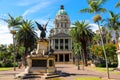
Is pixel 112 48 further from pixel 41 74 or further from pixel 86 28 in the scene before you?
pixel 41 74

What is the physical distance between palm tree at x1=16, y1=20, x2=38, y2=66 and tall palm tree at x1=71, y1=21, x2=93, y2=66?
12281 mm

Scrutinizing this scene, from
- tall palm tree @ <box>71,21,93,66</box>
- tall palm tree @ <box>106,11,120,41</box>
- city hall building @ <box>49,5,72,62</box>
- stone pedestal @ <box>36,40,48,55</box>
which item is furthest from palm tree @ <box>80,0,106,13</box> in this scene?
city hall building @ <box>49,5,72,62</box>

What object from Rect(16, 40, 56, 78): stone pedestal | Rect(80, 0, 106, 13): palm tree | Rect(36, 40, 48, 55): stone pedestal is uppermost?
Rect(80, 0, 106, 13): palm tree

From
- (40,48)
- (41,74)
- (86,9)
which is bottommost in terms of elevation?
(41,74)

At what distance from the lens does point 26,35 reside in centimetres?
6631

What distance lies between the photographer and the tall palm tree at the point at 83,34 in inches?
2591

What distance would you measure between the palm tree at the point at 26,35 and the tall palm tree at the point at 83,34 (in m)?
12.3

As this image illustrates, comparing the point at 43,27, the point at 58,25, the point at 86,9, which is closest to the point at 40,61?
the point at 43,27

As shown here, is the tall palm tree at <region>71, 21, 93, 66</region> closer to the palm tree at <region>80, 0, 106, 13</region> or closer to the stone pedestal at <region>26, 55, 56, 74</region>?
the palm tree at <region>80, 0, 106, 13</region>

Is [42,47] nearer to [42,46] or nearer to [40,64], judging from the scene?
[42,46]

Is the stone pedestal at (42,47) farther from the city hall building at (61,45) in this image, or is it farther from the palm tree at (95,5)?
the city hall building at (61,45)

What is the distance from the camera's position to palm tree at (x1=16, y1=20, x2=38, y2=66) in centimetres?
6600

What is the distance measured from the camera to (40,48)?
97.1 feet

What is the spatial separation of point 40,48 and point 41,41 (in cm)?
96
